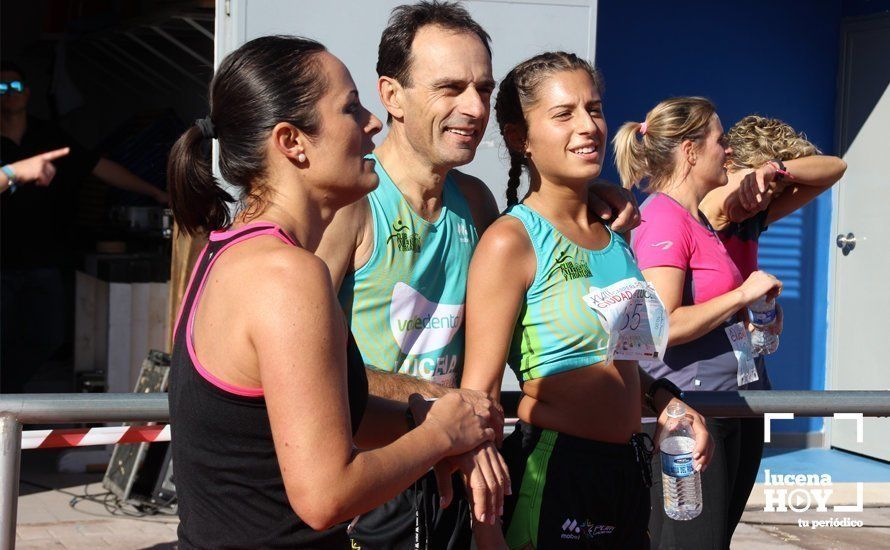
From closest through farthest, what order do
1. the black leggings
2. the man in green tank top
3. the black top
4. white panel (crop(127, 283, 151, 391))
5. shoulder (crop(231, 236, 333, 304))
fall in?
shoulder (crop(231, 236, 333, 304)) < the man in green tank top < the black leggings < the black top < white panel (crop(127, 283, 151, 391))

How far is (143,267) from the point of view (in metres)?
7.25

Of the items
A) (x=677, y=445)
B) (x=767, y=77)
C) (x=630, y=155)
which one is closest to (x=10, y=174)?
(x=630, y=155)

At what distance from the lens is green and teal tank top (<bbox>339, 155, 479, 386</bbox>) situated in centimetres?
253

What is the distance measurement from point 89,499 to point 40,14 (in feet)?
16.8

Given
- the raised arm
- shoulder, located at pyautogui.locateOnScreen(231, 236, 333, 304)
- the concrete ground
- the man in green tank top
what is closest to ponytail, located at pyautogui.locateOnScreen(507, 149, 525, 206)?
the man in green tank top

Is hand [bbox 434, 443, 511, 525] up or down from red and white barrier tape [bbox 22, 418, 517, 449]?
up

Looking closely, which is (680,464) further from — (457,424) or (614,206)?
(457,424)

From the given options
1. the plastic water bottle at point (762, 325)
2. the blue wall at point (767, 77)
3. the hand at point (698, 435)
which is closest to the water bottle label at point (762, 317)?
the plastic water bottle at point (762, 325)

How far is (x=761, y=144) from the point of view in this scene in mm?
4465

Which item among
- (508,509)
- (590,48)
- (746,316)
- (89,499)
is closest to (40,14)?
(89,499)

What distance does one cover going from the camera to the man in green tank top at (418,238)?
2.47 meters

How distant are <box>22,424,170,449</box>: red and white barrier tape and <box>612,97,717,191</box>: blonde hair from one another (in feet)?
6.50

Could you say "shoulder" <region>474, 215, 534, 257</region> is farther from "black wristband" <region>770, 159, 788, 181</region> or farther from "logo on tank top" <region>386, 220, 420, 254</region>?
"black wristband" <region>770, 159, 788, 181</region>

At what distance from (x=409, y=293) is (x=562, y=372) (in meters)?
0.40
